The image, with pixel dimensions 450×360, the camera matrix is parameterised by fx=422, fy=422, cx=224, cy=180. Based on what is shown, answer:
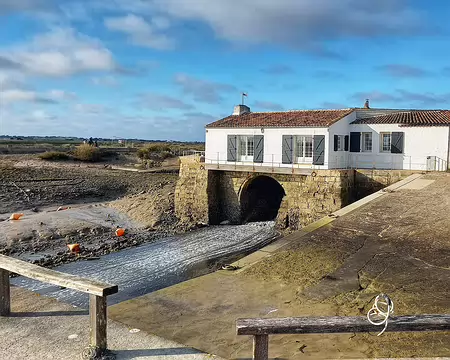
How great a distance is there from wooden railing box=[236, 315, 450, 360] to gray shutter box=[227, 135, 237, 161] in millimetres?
18274

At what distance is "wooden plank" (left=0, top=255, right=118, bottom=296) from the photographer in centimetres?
497

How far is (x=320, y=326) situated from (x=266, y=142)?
57.7 ft

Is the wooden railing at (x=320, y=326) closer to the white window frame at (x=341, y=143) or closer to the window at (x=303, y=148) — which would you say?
the window at (x=303, y=148)

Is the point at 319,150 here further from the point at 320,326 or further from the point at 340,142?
the point at 320,326

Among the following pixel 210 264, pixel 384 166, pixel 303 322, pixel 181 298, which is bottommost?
pixel 210 264

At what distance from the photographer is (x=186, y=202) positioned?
890 inches

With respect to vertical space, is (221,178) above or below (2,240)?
above

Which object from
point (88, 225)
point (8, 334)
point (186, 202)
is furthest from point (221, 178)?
point (8, 334)

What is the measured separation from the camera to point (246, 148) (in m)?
22.2

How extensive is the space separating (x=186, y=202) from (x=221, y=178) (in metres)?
2.27

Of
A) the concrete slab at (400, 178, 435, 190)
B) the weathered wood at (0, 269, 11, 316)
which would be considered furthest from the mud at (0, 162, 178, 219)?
the weathered wood at (0, 269, 11, 316)

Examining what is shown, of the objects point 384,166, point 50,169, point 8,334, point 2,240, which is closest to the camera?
point 8,334

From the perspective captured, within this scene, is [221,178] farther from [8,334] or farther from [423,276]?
[8,334]

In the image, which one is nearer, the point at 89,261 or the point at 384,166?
the point at 89,261
